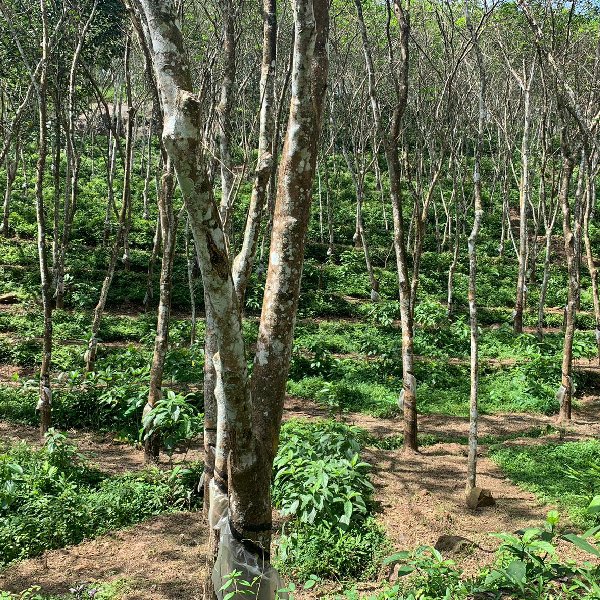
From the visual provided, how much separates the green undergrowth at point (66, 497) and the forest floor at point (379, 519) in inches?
6.3

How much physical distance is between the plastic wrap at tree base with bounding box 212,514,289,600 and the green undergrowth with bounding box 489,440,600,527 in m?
3.56

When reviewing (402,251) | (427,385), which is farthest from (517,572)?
(427,385)

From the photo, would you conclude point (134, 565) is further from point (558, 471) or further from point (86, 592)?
point (558, 471)

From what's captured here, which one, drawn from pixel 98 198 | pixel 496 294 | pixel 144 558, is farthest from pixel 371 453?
pixel 98 198

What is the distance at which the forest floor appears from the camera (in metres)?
4.94

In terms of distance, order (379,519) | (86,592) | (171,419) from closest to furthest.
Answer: (86,592) < (379,519) < (171,419)

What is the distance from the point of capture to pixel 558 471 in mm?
7027

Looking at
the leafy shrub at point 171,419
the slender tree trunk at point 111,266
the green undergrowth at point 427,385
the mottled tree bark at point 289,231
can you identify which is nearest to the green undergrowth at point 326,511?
the leafy shrub at point 171,419

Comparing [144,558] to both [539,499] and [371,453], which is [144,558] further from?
[539,499]

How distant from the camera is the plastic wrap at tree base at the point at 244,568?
339cm

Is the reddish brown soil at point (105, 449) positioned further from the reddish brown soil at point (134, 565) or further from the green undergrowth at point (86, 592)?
the green undergrowth at point (86, 592)

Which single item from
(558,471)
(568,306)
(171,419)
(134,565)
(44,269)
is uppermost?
(44,269)

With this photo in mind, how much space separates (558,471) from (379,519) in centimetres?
272

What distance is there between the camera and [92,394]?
9000mm
